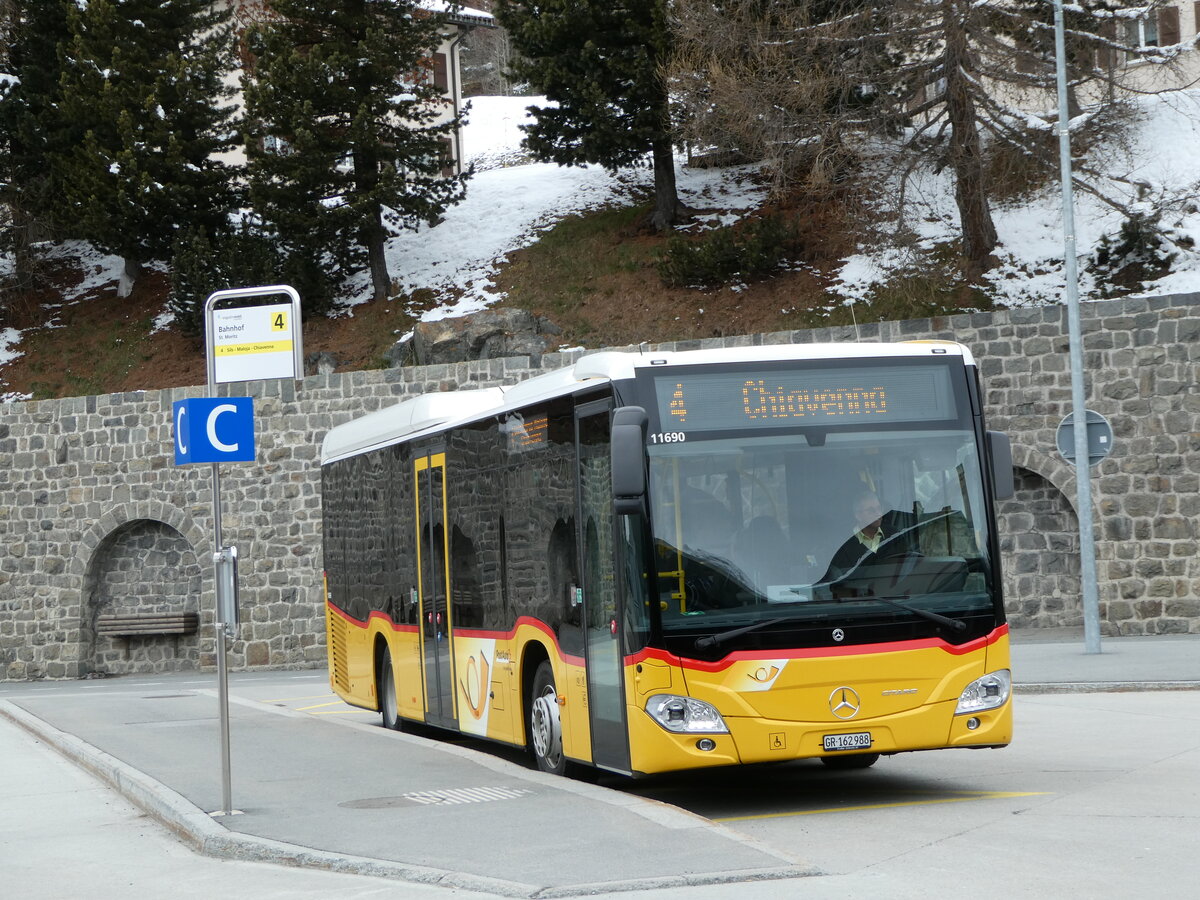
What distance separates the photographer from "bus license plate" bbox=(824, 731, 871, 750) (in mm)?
8562

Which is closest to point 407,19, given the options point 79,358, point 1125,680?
point 79,358

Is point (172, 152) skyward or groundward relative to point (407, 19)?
groundward

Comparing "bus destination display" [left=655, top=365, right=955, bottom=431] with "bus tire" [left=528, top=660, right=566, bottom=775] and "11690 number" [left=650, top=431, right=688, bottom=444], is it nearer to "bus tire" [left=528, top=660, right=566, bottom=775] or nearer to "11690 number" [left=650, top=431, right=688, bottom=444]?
"11690 number" [left=650, top=431, right=688, bottom=444]

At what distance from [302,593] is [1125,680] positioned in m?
14.6

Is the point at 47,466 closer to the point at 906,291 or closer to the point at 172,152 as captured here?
the point at 172,152

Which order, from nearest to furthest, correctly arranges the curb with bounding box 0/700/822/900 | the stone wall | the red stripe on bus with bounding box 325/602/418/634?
the curb with bounding box 0/700/822/900 → the red stripe on bus with bounding box 325/602/418/634 → the stone wall

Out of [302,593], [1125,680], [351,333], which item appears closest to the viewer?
[1125,680]

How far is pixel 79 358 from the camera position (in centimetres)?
3562

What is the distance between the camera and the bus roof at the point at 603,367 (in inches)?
356

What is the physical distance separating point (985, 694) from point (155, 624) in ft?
68.0

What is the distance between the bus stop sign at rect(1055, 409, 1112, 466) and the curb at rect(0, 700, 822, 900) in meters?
10.3

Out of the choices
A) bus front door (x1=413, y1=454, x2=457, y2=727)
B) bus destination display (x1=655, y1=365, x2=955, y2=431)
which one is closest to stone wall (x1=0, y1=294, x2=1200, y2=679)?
bus front door (x1=413, y1=454, x2=457, y2=727)

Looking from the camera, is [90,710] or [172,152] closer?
[90,710]

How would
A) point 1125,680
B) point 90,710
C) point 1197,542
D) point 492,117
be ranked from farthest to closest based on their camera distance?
point 492,117 < point 1197,542 < point 90,710 < point 1125,680
